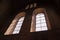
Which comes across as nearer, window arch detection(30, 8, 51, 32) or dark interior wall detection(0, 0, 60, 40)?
dark interior wall detection(0, 0, 60, 40)

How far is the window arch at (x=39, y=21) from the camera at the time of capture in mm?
5304

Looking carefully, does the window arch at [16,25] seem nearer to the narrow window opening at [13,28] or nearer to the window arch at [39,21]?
the narrow window opening at [13,28]

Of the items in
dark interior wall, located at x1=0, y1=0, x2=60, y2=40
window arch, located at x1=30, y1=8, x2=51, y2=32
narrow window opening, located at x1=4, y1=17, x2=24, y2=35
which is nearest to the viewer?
dark interior wall, located at x1=0, y1=0, x2=60, y2=40

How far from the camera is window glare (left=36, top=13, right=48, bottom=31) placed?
5.35m

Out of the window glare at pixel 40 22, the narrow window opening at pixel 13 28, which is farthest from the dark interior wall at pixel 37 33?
the window glare at pixel 40 22

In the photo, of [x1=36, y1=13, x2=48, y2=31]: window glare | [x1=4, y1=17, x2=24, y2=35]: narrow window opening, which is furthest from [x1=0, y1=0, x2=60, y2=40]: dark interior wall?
[x1=36, y1=13, x2=48, y2=31]: window glare

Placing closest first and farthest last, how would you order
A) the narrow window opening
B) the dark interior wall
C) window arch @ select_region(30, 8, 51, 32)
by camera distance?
the dark interior wall < window arch @ select_region(30, 8, 51, 32) < the narrow window opening

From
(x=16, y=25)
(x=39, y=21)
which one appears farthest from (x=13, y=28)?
(x=39, y=21)

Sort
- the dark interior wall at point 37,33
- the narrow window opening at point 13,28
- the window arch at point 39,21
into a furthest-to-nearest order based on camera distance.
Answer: the narrow window opening at point 13,28 < the window arch at point 39,21 < the dark interior wall at point 37,33

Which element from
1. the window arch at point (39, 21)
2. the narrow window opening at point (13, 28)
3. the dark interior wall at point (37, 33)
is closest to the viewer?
the dark interior wall at point (37, 33)

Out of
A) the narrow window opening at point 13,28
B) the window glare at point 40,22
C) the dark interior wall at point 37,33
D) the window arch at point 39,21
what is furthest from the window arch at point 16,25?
the window glare at point 40,22

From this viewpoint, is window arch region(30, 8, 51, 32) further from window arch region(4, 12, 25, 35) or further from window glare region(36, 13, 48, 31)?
window arch region(4, 12, 25, 35)

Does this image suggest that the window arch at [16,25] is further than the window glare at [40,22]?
Yes

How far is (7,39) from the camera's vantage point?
468 cm
